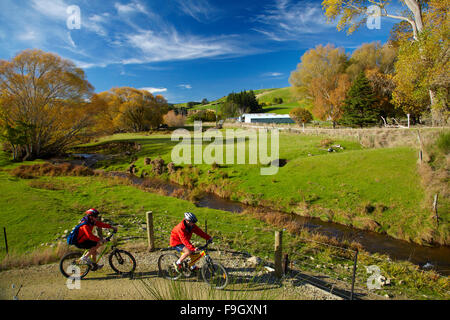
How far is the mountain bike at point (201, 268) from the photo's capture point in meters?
6.58

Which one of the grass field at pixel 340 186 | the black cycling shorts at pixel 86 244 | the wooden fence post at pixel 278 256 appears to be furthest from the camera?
the grass field at pixel 340 186

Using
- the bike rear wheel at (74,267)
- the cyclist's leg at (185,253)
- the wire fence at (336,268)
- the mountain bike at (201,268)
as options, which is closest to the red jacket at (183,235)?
the cyclist's leg at (185,253)

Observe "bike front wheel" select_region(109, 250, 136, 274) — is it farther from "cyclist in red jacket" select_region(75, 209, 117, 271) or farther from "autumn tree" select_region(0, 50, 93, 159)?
"autumn tree" select_region(0, 50, 93, 159)

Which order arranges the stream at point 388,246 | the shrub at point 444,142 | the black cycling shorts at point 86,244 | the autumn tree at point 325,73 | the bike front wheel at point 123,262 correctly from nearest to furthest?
the black cycling shorts at point 86,244 < the bike front wheel at point 123,262 < the stream at point 388,246 < the shrub at point 444,142 < the autumn tree at point 325,73

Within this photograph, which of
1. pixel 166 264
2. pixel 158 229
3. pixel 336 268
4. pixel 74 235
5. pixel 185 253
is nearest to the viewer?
pixel 74 235

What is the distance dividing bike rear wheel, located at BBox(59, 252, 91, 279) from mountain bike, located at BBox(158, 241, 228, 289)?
7.83 ft

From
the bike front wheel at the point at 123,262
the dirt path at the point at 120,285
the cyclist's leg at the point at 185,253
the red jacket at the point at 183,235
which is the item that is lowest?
the dirt path at the point at 120,285

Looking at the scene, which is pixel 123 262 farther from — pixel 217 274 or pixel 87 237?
pixel 217 274

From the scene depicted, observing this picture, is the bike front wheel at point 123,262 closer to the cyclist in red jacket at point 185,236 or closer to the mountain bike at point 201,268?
the mountain bike at point 201,268

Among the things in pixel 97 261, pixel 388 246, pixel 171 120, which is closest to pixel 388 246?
pixel 388 246

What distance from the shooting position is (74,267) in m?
6.93

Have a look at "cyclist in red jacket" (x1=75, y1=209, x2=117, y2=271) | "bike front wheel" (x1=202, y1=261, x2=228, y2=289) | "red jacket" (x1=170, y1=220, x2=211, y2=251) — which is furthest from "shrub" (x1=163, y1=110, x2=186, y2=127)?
"bike front wheel" (x1=202, y1=261, x2=228, y2=289)

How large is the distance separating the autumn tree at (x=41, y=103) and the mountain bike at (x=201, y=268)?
34.0 meters

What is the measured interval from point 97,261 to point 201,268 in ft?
11.3
